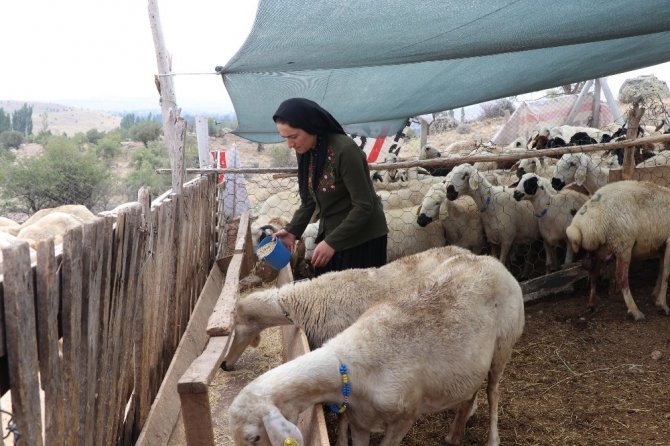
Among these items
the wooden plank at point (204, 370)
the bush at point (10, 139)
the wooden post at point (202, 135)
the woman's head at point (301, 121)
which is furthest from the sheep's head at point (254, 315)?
the bush at point (10, 139)

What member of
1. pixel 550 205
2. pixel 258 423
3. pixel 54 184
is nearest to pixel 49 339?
pixel 258 423

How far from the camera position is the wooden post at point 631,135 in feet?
21.8

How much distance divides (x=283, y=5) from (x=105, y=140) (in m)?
32.8

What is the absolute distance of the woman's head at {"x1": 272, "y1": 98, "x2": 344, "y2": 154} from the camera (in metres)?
3.88

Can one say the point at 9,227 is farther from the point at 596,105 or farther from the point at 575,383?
the point at 596,105

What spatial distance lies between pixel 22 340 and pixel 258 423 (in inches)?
43.7

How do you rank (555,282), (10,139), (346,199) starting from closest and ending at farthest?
(346,199) < (555,282) < (10,139)

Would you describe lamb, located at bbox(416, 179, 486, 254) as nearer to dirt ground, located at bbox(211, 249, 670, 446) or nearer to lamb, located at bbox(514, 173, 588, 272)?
lamb, located at bbox(514, 173, 588, 272)

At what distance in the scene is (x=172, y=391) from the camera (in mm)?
3676

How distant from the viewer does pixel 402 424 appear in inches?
120

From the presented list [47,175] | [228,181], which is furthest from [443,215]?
[47,175]

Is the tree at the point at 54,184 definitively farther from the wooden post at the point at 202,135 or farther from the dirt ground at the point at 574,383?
the dirt ground at the point at 574,383

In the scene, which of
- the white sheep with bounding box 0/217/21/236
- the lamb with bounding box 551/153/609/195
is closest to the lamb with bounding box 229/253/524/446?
the lamb with bounding box 551/153/609/195

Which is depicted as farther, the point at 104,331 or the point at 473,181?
the point at 473,181
